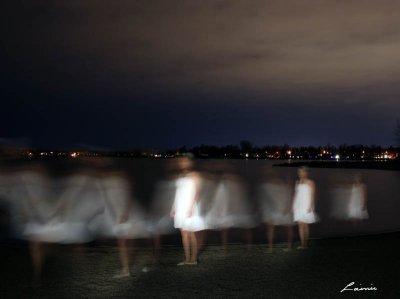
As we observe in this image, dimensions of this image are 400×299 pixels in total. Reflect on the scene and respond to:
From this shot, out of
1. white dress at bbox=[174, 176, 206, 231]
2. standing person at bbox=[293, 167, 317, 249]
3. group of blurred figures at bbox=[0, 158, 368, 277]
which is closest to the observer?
white dress at bbox=[174, 176, 206, 231]

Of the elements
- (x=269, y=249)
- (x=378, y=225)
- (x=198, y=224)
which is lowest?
(x=378, y=225)

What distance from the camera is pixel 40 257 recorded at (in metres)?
11.3

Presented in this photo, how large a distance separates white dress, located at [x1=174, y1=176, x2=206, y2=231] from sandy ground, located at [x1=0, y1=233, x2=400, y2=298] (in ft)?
2.83

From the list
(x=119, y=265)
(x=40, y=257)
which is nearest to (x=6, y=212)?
(x=40, y=257)

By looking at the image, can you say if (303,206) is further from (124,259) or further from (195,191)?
(124,259)

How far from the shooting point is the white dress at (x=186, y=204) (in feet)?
34.2

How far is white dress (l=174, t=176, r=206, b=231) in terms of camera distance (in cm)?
1044

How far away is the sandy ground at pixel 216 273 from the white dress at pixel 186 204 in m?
0.86

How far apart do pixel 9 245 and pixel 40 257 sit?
2.02m

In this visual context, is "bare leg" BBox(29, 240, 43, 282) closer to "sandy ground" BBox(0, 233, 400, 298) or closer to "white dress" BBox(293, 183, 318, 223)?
"sandy ground" BBox(0, 233, 400, 298)

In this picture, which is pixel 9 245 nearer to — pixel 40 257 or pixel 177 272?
pixel 40 257

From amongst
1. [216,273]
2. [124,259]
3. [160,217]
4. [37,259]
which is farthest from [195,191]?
[160,217]

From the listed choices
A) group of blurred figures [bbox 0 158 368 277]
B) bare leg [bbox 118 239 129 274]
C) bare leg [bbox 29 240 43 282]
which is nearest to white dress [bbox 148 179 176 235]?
group of blurred figures [bbox 0 158 368 277]

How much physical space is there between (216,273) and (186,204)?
164cm
